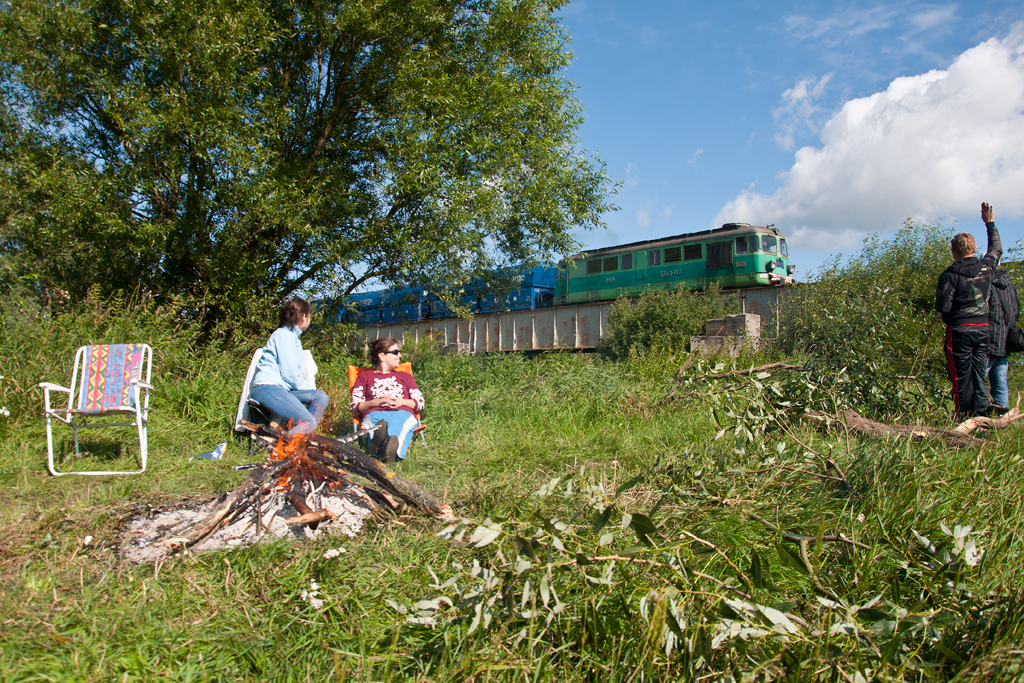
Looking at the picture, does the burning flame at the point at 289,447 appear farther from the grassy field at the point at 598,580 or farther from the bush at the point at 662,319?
the bush at the point at 662,319

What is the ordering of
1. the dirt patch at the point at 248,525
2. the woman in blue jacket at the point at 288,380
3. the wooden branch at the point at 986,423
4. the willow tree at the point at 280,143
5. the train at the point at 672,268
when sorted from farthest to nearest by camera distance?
the train at the point at 672,268 < the willow tree at the point at 280,143 < the woman in blue jacket at the point at 288,380 < the wooden branch at the point at 986,423 < the dirt patch at the point at 248,525

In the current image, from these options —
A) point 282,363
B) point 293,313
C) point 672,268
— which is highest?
point 672,268

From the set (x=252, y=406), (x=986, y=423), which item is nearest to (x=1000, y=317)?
(x=986, y=423)

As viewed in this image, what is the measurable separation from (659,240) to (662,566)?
17.6 metres

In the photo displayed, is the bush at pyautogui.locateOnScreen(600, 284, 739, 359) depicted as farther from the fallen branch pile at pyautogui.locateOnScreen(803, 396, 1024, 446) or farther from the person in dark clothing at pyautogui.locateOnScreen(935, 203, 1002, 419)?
the fallen branch pile at pyautogui.locateOnScreen(803, 396, 1024, 446)

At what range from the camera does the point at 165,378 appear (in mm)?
6684

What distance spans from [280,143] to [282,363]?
15.1ft

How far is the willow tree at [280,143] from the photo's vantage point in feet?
24.7

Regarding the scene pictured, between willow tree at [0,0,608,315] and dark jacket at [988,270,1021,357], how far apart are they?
5375 millimetres

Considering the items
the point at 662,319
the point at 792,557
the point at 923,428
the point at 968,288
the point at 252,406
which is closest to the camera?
the point at 792,557

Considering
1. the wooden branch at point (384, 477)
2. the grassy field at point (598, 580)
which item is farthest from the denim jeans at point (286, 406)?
the wooden branch at point (384, 477)

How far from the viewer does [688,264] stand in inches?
698

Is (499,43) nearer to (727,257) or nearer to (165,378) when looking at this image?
(165,378)

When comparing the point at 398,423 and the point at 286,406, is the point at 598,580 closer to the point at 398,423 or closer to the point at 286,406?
the point at 398,423
